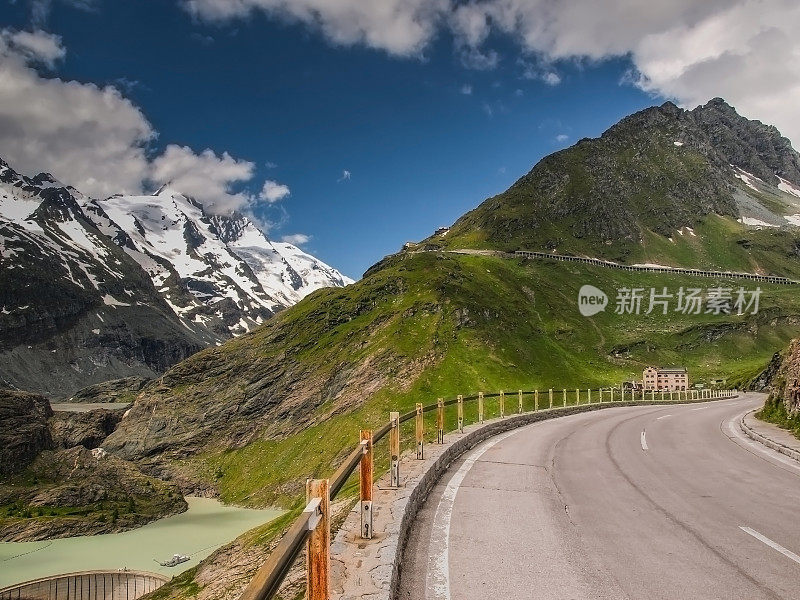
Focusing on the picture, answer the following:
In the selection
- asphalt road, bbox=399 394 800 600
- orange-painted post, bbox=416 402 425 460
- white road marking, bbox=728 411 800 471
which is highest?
orange-painted post, bbox=416 402 425 460

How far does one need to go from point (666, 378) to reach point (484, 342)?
37382mm

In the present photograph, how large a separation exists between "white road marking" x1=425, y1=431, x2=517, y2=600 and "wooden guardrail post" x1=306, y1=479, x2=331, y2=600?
8.23ft

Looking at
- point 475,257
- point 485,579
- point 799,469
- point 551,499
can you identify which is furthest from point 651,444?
point 475,257

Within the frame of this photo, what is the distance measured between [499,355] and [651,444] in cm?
5590

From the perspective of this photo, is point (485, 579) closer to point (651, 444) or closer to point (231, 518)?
point (651, 444)

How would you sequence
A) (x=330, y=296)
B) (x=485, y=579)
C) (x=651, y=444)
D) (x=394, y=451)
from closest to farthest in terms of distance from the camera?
1. (x=485, y=579)
2. (x=394, y=451)
3. (x=651, y=444)
4. (x=330, y=296)

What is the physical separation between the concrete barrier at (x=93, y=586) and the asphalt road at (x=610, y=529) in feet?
147

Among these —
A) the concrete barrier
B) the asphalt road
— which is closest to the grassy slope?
the concrete barrier

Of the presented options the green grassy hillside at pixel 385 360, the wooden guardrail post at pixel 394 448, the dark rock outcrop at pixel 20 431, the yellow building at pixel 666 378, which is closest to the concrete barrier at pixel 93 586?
the green grassy hillside at pixel 385 360

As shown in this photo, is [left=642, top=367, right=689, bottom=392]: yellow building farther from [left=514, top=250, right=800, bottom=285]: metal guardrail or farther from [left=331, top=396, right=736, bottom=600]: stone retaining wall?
[left=331, top=396, right=736, bottom=600]: stone retaining wall

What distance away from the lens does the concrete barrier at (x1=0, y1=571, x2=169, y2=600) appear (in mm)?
46562

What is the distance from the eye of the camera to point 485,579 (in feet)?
22.7

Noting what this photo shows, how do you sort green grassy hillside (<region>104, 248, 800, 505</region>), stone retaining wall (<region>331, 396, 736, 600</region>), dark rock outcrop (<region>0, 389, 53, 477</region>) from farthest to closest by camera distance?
dark rock outcrop (<region>0, 389, 53, 477</region>), green grassy hillside (<region>104, 248, 800, 505</region>), stone retaining wall (<region>331, 396, 736, 600</region>)

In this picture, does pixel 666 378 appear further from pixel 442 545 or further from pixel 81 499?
pixel 442 545
